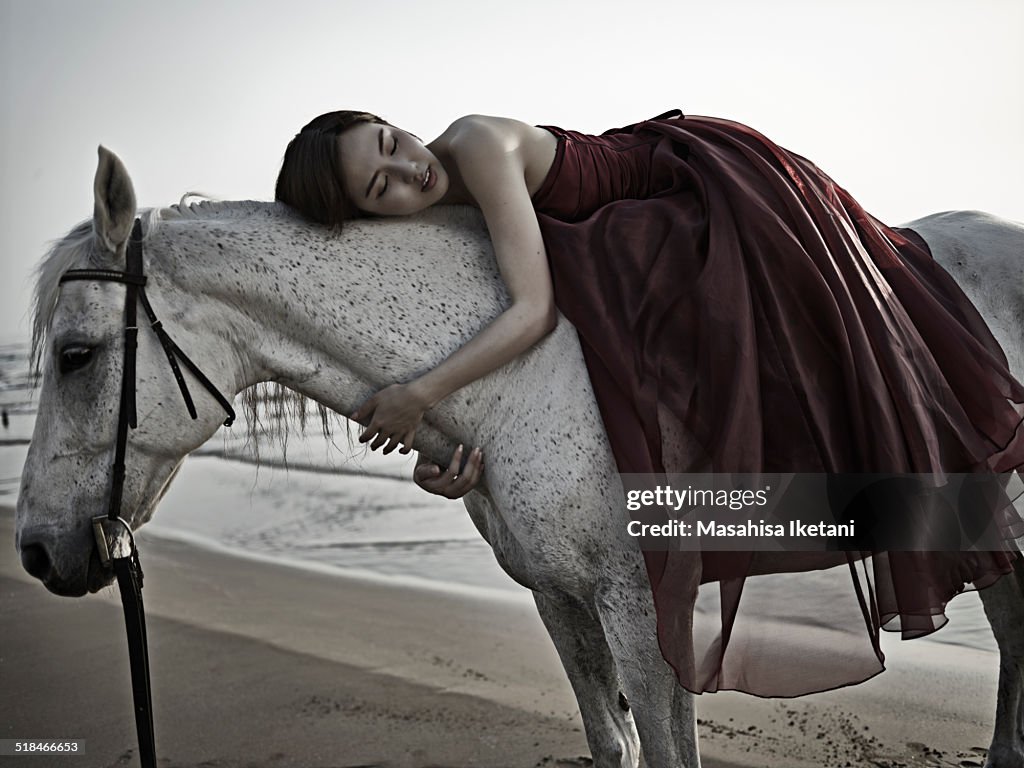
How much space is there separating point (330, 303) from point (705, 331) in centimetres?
68

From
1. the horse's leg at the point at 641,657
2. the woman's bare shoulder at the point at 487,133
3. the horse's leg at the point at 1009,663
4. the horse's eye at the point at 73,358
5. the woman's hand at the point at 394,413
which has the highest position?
the woman's bare shoulder at the point at 487,133

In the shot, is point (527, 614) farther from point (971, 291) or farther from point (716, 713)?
point (971, 291)

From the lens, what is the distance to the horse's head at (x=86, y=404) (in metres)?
1.58

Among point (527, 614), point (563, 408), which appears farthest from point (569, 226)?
point (527, 614)

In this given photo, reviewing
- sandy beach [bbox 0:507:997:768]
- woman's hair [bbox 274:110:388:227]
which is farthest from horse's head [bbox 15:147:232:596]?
sandy beach [bbox 0:507:997:768]

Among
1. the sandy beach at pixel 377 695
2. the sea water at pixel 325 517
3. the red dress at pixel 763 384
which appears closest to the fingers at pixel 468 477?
the red dress at pixel 763 384

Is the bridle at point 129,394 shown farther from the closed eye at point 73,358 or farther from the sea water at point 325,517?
the sea water at point 325,517

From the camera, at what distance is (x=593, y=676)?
192cm

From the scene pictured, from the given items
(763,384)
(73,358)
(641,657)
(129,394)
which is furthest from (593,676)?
(73,358)

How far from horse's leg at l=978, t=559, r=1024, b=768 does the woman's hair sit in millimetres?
1849

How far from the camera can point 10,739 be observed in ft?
9.81

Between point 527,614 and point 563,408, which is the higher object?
point 563,408

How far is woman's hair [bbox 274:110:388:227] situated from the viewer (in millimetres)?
1693

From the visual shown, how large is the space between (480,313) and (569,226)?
24 cm
